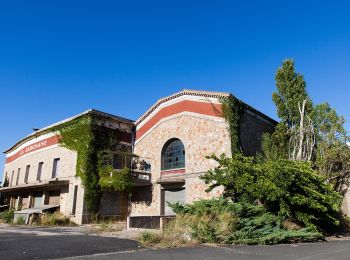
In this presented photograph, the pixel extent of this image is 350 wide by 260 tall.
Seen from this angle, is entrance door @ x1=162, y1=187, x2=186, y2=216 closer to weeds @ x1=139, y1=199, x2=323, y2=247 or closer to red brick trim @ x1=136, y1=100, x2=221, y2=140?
red brick trim @ x1=136, y1=100, x2=221, y2=140

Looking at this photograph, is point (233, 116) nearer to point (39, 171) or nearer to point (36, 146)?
point (39, 171)

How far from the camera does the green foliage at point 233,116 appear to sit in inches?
745

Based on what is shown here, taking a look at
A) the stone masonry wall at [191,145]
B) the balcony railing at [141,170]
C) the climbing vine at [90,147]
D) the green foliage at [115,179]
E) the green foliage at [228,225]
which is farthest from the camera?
the balcony railing at [141,170]

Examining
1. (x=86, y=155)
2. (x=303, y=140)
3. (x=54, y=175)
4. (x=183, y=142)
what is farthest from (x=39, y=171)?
(x=303, y=140)

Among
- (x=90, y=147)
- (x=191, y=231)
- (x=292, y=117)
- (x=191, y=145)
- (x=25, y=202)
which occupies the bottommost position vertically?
(x=191, y=231)

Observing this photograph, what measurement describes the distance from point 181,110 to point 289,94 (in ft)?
27.6

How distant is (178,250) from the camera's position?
351 inches

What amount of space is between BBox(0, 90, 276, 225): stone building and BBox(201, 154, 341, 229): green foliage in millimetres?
3742

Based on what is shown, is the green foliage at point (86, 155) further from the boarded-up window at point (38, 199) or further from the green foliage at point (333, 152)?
the green foliage at point (333, 152)

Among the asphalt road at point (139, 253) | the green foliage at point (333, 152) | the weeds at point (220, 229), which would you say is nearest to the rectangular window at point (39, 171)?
the asphalt road at point (139, 253)

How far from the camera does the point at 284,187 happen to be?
13133mm

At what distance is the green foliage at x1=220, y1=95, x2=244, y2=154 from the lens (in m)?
18.9

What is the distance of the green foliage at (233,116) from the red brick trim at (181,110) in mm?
562

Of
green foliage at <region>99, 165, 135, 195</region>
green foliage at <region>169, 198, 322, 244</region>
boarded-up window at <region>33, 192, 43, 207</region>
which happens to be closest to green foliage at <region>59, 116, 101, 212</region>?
green foliage at <region>99, 165, 135, 195</region>
